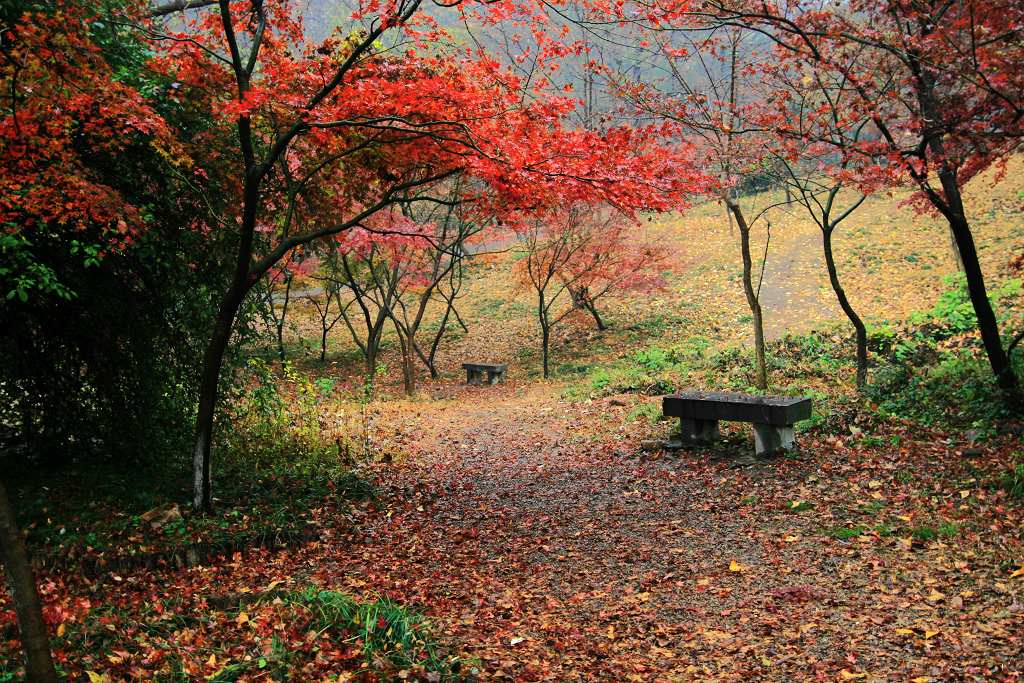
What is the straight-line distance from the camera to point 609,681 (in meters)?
3.84

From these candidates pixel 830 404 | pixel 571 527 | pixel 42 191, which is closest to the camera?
pixel 42 191

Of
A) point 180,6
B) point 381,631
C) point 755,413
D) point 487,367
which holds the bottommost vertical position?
point 381,631

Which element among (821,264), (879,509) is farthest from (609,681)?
(821,264)

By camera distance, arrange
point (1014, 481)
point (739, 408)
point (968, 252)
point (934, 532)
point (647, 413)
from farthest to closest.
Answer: point (647, 413), point (739, 408), point (968, 252), point (1014, 481), point (934, 532)

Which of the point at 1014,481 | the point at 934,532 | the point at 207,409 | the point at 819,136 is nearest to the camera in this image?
the point at 934,532

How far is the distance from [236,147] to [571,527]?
557cm

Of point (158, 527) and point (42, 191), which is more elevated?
point (42, 191)

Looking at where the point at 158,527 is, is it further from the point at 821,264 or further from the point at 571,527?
the point at 821,264

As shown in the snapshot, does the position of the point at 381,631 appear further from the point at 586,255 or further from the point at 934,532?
the point at 586,255

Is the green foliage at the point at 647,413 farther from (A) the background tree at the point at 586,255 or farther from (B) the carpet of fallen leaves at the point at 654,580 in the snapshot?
(A) the background tree at the point at 586,255

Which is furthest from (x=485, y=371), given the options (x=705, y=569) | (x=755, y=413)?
(x=705, y=569)

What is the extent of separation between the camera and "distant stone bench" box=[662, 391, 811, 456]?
24.6 ft

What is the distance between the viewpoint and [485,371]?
18.7 metres

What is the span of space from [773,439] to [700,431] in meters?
1.08
